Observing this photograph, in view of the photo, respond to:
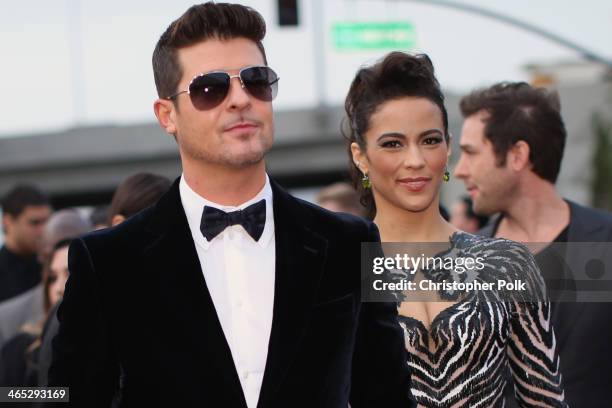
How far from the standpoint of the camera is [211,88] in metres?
3.74

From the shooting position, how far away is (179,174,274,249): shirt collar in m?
3.82

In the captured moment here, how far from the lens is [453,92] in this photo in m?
Result: 44.5

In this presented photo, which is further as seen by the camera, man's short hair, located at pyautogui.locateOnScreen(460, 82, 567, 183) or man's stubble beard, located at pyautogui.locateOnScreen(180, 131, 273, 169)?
man's short hair, located at pyautogui.locateOnScreen(460, 82, 567, 183)

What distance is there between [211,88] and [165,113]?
30 cm

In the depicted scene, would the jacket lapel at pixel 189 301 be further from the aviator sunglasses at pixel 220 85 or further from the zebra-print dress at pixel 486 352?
the zebra-print dress at pixel 486 352

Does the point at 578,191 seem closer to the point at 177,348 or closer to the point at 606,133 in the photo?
the point at 606,133

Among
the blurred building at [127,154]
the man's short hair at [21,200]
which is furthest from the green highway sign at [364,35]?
the blurred building at [127,154]

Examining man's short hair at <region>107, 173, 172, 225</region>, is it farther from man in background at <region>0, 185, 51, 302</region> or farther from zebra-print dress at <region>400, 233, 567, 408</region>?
man in background at <region>0, 185, 51, 302</region>

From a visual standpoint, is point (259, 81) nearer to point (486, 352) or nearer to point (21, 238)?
point (486, 352)

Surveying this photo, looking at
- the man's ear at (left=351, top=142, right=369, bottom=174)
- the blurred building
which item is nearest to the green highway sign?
the man's ear at (left=351, top=142, right=369, bottom=174)

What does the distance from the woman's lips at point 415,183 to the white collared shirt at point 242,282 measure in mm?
977

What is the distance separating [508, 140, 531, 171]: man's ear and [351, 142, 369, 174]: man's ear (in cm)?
195

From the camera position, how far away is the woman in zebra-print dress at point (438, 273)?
460 cm

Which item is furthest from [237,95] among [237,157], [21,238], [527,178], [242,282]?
[21,238]
